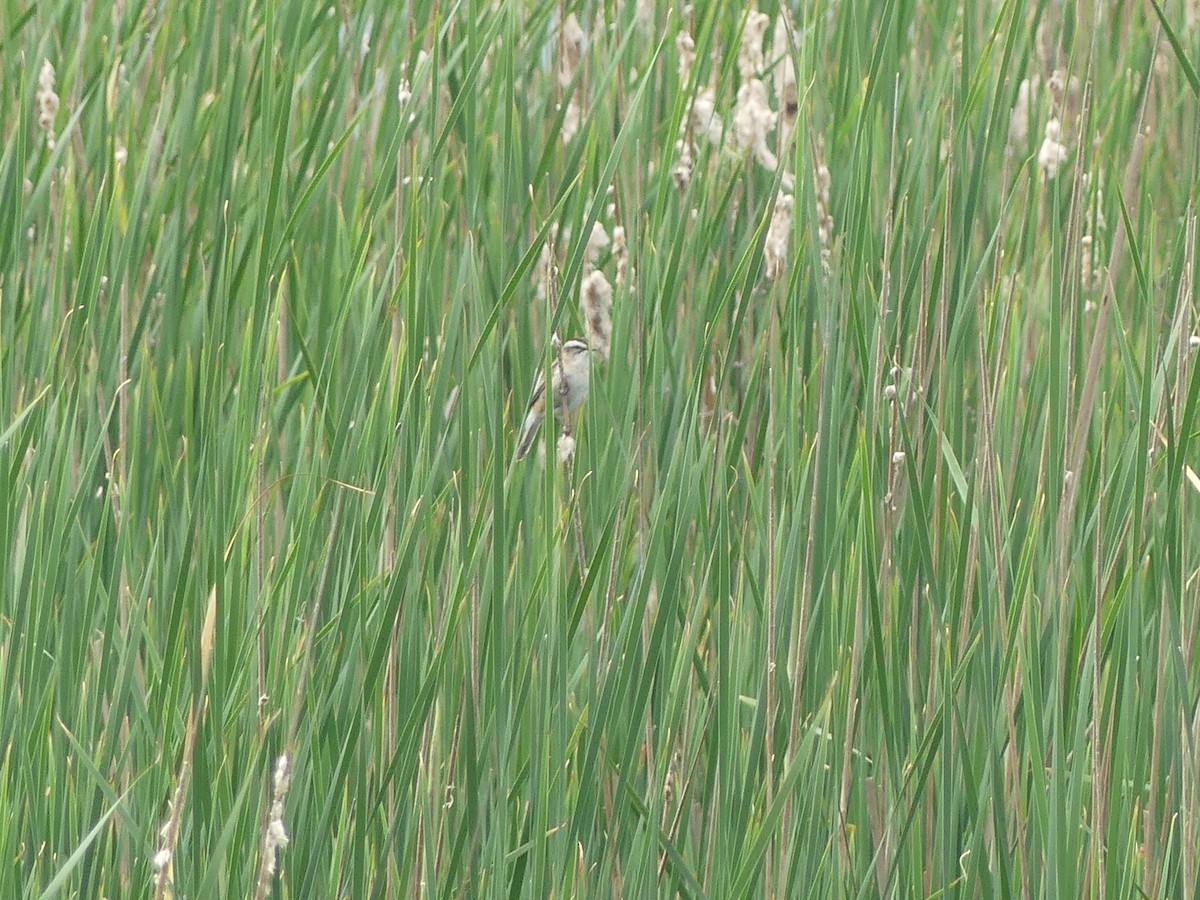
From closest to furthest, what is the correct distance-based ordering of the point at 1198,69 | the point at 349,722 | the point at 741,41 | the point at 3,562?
the point at 349,722, the point at 3,562, the point at 741,41, the point at 1198,69

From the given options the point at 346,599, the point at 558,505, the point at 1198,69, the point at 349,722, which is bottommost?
the point at 349,722

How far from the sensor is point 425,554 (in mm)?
1587

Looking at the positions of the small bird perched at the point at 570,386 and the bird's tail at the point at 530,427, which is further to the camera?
the small bird perched at the point at 570,386

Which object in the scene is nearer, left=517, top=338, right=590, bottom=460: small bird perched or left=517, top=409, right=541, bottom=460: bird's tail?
left=517, top=409, right=541, bottom=460: bird's tail

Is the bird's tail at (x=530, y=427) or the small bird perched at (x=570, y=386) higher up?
the small bird perched at (x=570, y=386)

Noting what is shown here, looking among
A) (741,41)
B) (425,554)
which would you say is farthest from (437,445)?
(741,41)

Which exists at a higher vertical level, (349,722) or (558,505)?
(558,505)

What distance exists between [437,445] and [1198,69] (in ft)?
4.79

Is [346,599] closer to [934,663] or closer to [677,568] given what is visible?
[677,568]

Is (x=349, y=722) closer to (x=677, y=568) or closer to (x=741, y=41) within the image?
(x=677, y=568)

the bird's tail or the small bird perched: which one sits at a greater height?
the small bird perched

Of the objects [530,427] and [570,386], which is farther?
[570,386]

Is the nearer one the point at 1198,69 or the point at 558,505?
the point at 558,505

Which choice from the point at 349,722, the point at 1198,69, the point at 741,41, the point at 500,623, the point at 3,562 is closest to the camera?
the point at 500,623
